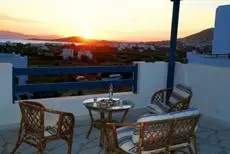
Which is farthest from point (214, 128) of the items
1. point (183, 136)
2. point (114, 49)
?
point (114, 49)

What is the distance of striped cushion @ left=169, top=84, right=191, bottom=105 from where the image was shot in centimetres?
506

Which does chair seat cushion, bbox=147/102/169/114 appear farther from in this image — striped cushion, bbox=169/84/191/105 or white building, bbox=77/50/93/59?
white building, bbox=77/50/93/59

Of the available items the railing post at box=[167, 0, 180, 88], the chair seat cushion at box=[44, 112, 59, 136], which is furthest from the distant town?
the chair seat cushion at box=[44, 112, 59, 136]

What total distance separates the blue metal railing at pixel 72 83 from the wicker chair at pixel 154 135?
257 centimetres

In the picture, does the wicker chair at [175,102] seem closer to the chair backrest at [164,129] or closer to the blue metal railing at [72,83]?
the blue metal railing at [72,83]

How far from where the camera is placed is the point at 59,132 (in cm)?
377

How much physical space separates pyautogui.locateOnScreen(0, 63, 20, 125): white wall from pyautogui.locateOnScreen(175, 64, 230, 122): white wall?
3.48m

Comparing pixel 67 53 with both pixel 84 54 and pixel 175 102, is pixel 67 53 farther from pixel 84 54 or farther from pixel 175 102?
pixel 175 102

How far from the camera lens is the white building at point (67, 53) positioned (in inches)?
478

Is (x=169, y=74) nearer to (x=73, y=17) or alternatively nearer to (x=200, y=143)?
(x=200, y=143)

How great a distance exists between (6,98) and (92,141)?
168 cm

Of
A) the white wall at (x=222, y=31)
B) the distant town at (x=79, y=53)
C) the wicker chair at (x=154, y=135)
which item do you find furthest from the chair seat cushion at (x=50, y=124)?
the white wall at (x=222, y=31)

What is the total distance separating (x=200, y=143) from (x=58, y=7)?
555 cm

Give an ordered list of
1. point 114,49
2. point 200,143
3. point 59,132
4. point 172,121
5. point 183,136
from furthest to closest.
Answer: point 114,49 → point 200,143 → point 59,132 → point 183,136 → point 172,121
